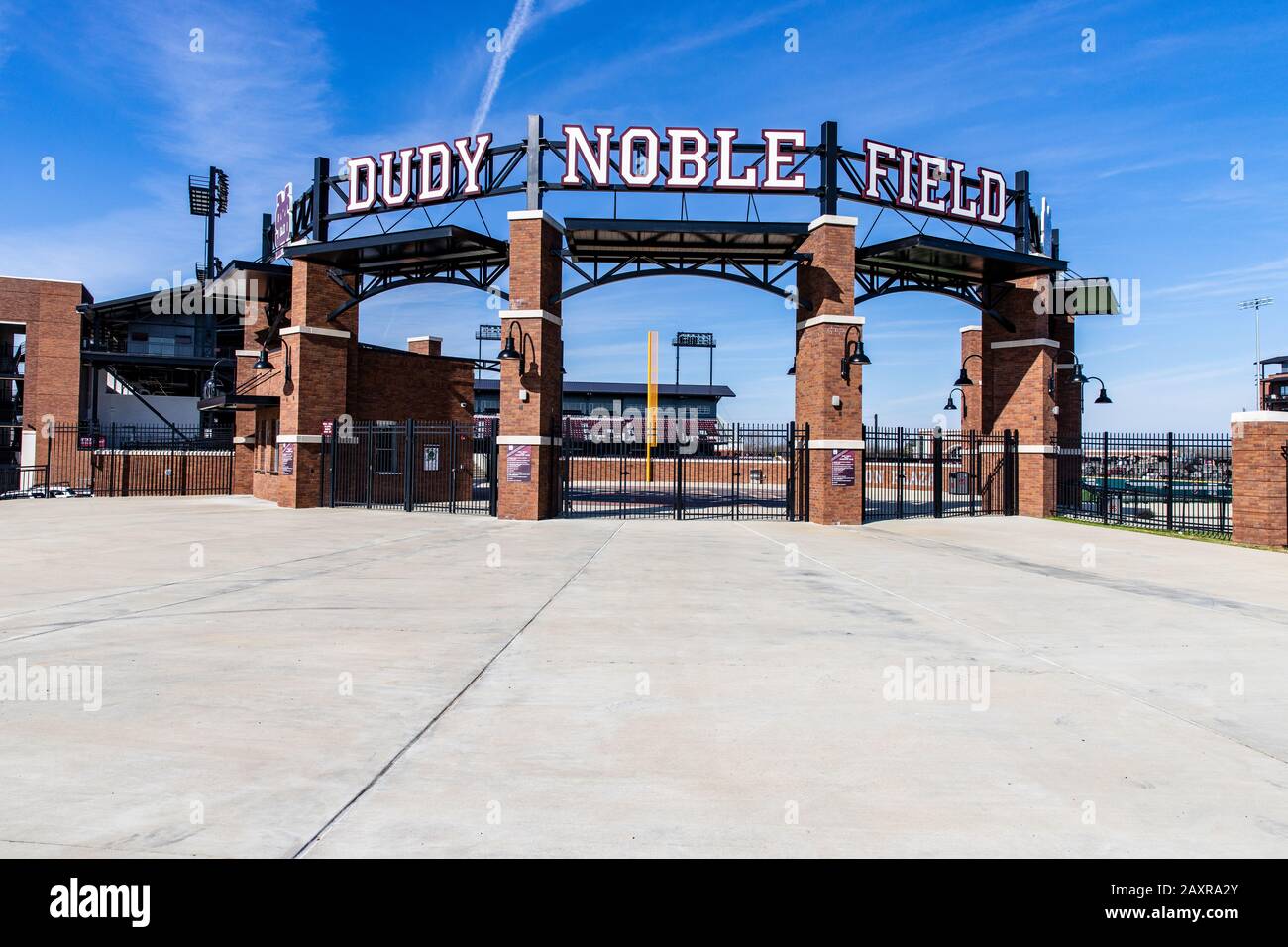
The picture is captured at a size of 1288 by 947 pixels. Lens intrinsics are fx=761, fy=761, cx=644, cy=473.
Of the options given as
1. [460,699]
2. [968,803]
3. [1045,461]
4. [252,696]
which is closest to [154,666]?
[252,696]

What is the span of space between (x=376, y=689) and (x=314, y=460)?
20.4 m

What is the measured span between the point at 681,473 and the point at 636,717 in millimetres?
16486

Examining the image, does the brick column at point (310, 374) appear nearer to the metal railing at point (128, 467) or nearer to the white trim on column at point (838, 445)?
the metal railing at point (128, 467)

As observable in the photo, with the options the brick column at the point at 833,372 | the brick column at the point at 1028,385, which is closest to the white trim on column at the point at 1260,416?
the brick column at the point at 1028,385

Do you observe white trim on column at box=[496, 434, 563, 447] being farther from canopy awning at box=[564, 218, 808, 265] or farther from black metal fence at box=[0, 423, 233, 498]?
black metal fence at box=[0, 423, 233, 498]

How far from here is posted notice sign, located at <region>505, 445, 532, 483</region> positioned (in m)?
21.1

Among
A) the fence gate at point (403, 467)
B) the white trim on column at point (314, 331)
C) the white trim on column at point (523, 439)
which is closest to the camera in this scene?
the white trim on column at point (523, 439)

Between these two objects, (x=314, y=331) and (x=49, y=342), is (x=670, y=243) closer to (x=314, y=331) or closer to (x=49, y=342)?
(x=314, y=331)

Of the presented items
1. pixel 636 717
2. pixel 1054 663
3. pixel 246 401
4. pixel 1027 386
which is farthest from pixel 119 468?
pixel 1054 663

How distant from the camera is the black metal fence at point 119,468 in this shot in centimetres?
3050

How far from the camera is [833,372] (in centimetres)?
2130

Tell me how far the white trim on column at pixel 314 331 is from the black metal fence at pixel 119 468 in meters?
10.5

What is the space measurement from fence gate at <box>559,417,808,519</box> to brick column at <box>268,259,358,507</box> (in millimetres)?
7647

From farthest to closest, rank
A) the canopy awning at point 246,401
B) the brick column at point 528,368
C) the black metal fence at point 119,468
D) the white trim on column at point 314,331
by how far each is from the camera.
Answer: the black metal fence at point 119,468
the canopy awning at point 246,401
the white trim on column at point 314,331
the brick column at point 528,368
